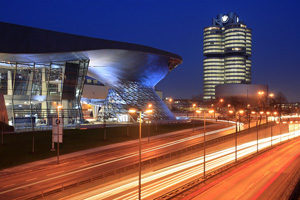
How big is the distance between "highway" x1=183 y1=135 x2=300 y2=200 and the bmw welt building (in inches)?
1178

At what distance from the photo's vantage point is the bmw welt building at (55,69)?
136ft

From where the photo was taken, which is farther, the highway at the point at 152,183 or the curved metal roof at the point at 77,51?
the curved metal roof at the point at 77,51

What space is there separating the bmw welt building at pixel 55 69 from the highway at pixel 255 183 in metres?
29.9

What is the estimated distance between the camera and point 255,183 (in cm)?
1802

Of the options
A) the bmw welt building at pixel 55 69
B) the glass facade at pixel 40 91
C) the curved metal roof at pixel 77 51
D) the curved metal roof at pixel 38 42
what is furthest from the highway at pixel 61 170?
the glass facade at pixel 40 91

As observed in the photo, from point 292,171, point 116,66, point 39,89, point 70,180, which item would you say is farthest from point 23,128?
point 292,171

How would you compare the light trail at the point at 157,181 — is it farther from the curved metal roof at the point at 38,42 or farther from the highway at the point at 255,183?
the curved metal roof at the point at 38,42

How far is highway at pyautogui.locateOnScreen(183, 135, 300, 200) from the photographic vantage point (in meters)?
15.6

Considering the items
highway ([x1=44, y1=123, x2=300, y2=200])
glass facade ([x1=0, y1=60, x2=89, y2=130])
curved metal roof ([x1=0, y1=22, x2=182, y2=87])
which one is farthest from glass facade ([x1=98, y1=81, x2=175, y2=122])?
highway ([x1=44, y1=123, x2=300, y2=200])

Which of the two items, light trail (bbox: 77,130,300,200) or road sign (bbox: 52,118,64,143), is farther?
road sign (bbox: 52,118,64,143)

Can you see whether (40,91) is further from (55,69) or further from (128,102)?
(128,102)

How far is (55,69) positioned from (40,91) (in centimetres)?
452

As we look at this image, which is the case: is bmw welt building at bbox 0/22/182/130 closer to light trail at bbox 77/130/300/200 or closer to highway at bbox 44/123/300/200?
highway at bbox 44/123/300/200

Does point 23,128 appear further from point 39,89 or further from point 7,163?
point 7,163
